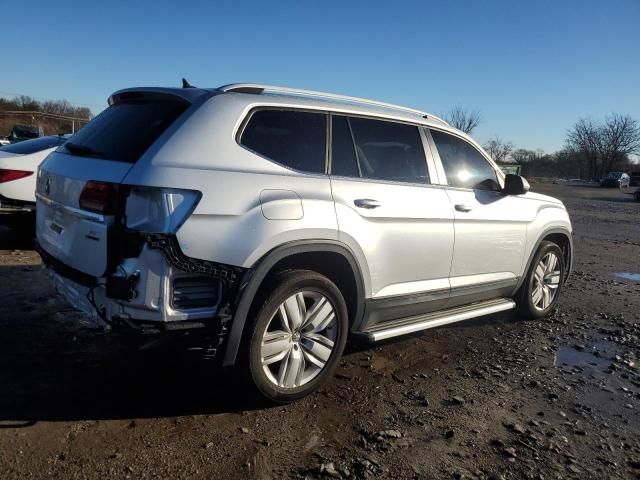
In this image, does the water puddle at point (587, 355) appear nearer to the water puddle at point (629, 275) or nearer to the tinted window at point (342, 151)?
the tinted window at point (342, 151)

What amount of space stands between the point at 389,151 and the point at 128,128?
1.86 m

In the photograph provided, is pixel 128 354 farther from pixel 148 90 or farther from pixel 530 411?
pixel 530 411

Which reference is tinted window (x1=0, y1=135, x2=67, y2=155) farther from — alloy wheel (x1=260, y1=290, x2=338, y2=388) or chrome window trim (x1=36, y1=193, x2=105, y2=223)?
alloy wheel (x1=260, y1=290, x2=338, y2=388)

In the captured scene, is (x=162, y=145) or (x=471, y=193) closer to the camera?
(x=162, y=145)

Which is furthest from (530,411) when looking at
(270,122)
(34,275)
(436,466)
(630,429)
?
(34,275)

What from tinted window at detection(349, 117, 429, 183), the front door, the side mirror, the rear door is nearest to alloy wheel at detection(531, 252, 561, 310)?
the front door

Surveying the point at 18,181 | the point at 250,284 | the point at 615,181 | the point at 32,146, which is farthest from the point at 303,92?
the point at 615,181

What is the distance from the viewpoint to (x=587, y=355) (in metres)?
4.56

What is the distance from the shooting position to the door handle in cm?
342

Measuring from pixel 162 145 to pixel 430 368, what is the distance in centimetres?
260

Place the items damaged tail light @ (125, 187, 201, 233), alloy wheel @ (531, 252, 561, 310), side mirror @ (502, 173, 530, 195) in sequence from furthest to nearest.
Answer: alloy wheel @ (531, 252, 561, 310) < side mirror @ (502, 173, 530, 195) < damaged tail light @ (125, 187, 201, 233)

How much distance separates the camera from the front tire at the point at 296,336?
119 inches

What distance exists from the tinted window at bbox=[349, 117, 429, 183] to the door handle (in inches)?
9.0

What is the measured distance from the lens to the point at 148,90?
333cm
